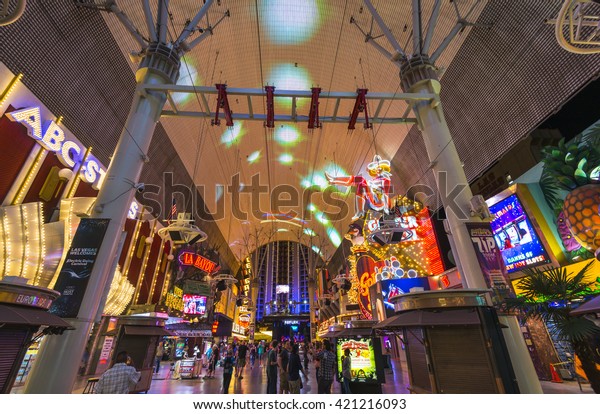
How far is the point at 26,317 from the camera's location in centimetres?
408

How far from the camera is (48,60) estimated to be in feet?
27.0

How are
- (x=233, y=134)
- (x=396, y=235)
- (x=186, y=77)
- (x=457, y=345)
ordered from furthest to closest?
(x=233, y=134)
(x=186, y=77)
(x=396, y=235)
(x=457, y=345)

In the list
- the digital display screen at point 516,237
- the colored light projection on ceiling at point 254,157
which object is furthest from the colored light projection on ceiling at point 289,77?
the digital display screen at point 516,237

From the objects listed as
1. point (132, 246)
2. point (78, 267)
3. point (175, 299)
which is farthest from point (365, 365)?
point (175, 299)

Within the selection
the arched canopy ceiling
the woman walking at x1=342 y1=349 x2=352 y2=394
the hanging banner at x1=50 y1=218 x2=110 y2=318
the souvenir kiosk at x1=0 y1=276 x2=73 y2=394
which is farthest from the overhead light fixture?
→ the woman walking at x1=342 y1=349 x2=352 y2=394

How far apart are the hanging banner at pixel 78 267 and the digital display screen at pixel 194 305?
16.7m

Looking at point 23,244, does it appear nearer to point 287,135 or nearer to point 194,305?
point 194,305

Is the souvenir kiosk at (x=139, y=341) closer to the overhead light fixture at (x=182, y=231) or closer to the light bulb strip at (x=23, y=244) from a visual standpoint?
the light bulb strip at (x=23, y=244)

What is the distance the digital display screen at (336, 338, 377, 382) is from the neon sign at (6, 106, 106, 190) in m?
10.9

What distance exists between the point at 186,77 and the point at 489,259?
14.9 m

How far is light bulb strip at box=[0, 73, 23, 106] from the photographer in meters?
7.08

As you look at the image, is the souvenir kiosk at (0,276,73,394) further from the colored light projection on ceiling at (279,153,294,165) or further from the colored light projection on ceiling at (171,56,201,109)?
the colored light projection on ceiling at (279,153,294,165)
